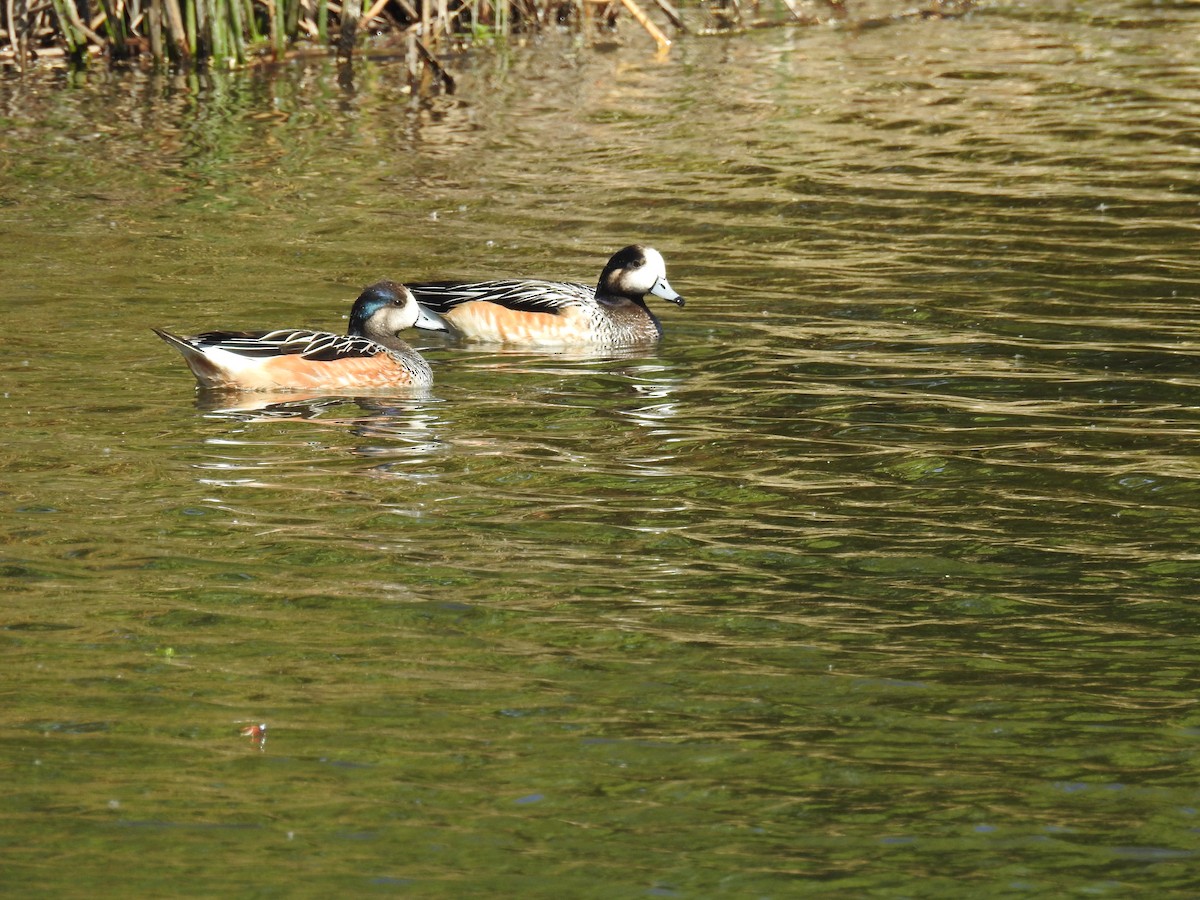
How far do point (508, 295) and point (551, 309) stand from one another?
0.31 m

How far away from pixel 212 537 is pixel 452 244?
7.79m

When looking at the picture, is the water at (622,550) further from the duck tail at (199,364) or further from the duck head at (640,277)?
the duck head at (640,277)

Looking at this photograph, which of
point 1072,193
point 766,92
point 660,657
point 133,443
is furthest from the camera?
point 766,92

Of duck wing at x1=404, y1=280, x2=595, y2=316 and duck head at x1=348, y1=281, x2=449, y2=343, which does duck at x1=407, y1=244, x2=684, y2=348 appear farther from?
duck head at x1=348, y1=281, x2=449, y2=343

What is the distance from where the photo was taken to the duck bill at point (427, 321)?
12750mm

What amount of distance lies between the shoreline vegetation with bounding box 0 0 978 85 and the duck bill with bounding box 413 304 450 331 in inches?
427

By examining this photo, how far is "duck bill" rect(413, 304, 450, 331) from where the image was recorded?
12.8 m

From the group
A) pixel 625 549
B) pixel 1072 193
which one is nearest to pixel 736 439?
pixel 625 549

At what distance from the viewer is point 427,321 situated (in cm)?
1284

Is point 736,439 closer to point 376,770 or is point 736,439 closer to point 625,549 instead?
point 625,549

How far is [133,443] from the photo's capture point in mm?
9969

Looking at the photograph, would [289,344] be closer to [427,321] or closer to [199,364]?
[199,364]

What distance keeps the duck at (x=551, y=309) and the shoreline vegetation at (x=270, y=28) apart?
10306 millimetres

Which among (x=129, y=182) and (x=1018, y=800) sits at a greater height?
(x=129, y=182)
